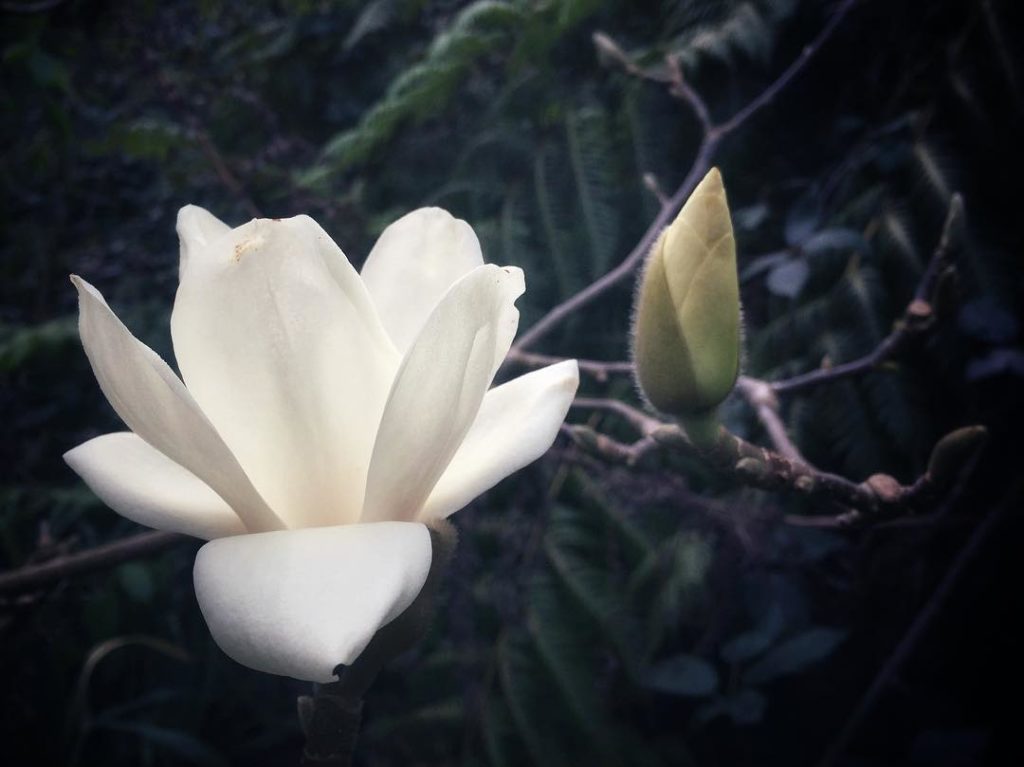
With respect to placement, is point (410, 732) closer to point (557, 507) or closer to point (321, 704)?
point (557, 507)

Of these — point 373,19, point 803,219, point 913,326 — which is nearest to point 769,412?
point 913,326

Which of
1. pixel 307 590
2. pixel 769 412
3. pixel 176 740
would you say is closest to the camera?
pixel 307 590

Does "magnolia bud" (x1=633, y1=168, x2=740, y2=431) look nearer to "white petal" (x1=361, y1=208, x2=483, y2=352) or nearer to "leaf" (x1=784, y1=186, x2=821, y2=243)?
"white petal" (x1=361, y1=208, x2=483, y2=352)

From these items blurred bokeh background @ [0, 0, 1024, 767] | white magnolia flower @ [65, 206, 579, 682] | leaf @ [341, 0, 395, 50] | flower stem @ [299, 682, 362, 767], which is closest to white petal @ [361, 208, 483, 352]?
white magnolia flower @ [65, 206, 579, 682]

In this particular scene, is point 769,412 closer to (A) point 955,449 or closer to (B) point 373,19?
(A) point 955,449

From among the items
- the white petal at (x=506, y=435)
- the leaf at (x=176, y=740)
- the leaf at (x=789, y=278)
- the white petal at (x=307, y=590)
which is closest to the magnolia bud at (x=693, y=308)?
the white petal at (x=506, y=435)

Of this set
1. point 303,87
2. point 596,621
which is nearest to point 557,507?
point 596,621
